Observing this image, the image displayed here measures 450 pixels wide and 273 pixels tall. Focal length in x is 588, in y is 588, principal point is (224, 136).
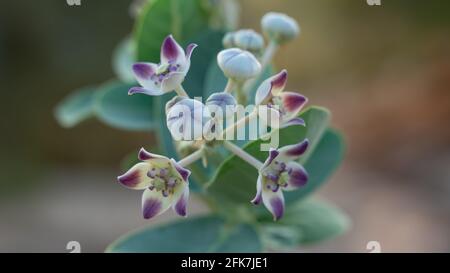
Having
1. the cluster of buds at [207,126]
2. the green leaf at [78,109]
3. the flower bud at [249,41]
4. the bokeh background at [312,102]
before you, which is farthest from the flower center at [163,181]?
the bokeh background at [312,102]

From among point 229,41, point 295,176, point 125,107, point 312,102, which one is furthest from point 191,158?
point 312,102

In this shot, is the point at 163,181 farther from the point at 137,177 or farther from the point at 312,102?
the point at 312,102

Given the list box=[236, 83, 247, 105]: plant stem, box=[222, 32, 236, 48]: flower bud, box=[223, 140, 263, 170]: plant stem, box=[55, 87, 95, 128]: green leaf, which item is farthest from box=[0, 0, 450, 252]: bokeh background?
box=[223, 140, 263, 170]: plant stem

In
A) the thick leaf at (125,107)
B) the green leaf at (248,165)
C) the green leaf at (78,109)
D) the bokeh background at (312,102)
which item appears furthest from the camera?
the bokeh background at (312,102)

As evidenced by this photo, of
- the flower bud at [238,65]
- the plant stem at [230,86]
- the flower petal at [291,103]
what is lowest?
the flower petal at [291,103]

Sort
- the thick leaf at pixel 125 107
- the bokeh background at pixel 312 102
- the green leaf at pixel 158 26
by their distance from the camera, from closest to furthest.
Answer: the green leaf at pixel 158 26 → the thick leaf at pixel 125 107 → the bokeh background at pixel 312 102

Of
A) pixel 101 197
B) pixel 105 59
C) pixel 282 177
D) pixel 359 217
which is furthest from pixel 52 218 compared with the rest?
pixel 282 177

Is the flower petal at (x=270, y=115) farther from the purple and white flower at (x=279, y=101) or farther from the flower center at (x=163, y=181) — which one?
the flower center at (x=163, y=181)
